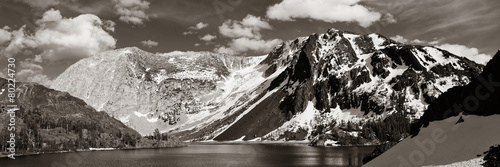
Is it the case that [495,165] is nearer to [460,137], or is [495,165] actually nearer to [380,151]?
[460,137]

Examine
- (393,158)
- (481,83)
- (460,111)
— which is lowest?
(393,158)

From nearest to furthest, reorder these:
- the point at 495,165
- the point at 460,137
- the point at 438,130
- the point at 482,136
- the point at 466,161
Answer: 1. the point at 495,165
2. the point at 466,161
3. the point at 482,136
4. the point at 460,137
5. the point at 438,130

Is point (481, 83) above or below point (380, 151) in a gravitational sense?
above

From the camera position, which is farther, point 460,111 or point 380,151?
point 380,151

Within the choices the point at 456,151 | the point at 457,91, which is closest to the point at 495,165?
the point at 456,151

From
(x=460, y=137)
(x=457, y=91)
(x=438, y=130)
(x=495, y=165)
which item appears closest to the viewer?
(x=495, y=165)

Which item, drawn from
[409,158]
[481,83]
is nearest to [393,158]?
[409,158]
